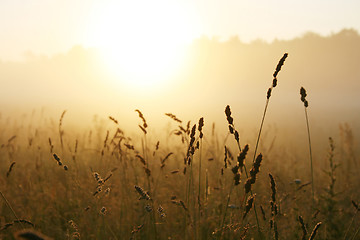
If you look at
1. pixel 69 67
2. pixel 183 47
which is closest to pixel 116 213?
pixel 183 47

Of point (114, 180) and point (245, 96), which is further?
point (245, 96)

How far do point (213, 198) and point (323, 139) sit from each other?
Result: 39.0ft

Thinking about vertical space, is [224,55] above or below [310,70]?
above

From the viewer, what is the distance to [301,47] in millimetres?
78188

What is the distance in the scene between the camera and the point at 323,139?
46.7 feet

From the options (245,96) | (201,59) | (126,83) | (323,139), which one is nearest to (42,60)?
(126,83)

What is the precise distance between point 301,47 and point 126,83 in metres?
57.1

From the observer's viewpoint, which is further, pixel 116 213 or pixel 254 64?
pixel 254 64

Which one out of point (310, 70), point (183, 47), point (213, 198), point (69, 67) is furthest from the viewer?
point (69, 67)

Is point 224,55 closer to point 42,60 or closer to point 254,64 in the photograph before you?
point 254,64

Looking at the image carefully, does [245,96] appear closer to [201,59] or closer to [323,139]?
[201,59]

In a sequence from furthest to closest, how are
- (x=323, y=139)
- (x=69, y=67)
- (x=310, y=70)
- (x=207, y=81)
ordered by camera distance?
(x=69, y=67), (x=207, y=81), (x=310, y=70), (x=323, y=139)

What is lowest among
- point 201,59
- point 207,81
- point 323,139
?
point 323,139

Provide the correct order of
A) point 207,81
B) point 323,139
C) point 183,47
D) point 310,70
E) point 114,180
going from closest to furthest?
point 114,180 < point 323,139 < point 310,70 < point 207,81 < point 183,47
